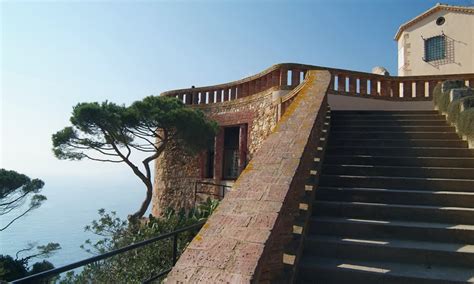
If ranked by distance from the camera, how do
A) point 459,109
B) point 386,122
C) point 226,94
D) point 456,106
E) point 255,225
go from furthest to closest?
point 226,94
point 386,122
point 456,106
point 459,109
point 255,225

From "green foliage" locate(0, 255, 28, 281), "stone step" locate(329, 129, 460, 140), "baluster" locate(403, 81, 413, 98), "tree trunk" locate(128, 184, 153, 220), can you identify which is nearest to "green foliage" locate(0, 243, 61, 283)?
"green foliage" locate(0, 255, 28, 281)

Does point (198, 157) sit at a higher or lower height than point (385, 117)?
lower

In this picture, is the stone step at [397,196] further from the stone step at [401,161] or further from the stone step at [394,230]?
the stone step at [401,161]

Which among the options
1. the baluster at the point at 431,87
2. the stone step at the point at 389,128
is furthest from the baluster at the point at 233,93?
the stone step at the point at 389,128

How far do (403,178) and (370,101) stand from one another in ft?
18.9

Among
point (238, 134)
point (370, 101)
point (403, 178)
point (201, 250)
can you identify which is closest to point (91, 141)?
point (238, 134)

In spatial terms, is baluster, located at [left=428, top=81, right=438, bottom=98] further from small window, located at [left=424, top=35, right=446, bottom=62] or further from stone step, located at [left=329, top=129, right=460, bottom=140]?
small window, located at [left=424, top=35, right=446, bottom=62]

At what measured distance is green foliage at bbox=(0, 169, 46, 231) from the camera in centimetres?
1293

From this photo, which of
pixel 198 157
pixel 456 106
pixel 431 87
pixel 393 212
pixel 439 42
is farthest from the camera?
pixel 439 42

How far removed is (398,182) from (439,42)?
16.1 m

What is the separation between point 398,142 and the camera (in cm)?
604

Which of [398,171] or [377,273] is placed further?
[398,171]

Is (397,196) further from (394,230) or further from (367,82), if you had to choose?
(367,82)

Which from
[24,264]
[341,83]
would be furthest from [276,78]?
[24,264]
